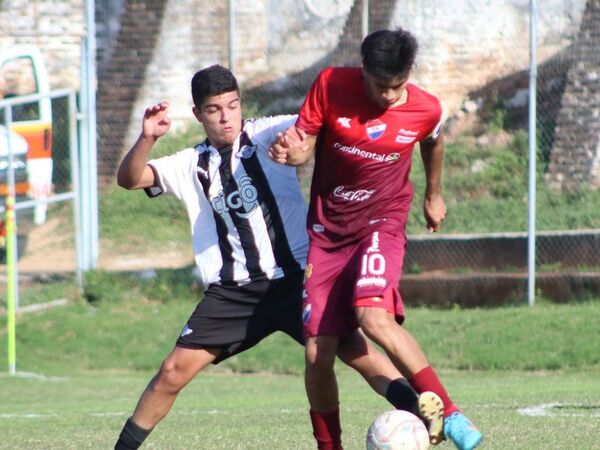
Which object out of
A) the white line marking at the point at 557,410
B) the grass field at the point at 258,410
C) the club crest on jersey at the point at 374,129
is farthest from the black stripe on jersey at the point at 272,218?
the white line marking at the point at 557,410

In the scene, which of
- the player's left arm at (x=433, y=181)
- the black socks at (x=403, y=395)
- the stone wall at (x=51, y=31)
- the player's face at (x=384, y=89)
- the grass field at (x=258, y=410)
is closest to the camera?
the black socks at (x=403, y=395)

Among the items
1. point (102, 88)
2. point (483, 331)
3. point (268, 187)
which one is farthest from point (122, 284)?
point (268, 187)

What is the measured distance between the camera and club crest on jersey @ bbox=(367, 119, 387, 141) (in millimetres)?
6336

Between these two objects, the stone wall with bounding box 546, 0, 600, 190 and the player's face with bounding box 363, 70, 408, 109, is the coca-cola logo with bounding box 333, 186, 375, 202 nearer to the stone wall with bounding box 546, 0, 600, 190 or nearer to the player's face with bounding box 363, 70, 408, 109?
the player's face with bounding box 363, 70, 408, 109

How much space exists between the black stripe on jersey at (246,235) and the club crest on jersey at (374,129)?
0.74 metres

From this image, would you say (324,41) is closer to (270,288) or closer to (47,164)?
(47,164)

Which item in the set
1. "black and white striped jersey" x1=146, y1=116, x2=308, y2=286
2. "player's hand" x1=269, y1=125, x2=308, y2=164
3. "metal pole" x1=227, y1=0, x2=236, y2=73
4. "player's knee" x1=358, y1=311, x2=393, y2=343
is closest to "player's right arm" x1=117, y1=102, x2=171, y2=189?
"black and white striped jersey" x1=146, y1=116, x2=308, y2=286

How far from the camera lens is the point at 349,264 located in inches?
251

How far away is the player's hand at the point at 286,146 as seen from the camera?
618cm

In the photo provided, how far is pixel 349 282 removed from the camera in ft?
20.9

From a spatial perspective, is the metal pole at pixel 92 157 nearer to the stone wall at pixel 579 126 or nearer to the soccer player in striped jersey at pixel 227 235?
the stone wall at pixel 579 126

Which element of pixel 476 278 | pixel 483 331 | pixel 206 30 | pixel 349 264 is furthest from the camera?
pixel 206 30

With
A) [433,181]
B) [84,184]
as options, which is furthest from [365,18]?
[433,181]

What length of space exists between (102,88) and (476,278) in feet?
21.8
